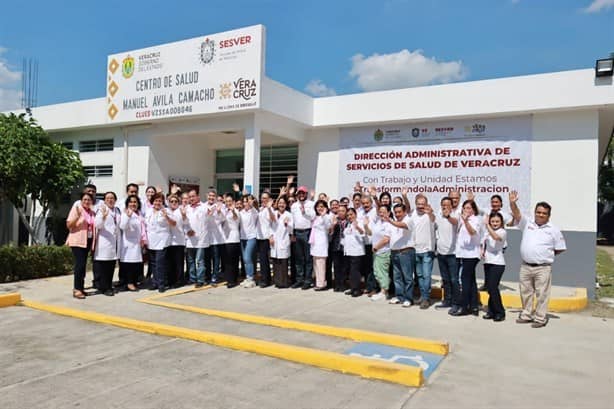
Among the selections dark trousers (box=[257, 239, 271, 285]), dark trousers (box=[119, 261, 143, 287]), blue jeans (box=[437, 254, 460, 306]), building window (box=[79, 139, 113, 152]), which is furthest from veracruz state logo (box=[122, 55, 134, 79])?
blue jeans (box=[437, 254, 460, 306])

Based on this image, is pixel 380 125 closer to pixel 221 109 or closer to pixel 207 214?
pixel 221 109

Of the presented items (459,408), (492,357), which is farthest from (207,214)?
(459,408)

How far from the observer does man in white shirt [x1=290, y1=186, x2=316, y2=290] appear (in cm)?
869

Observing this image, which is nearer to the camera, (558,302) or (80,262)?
(558,302)

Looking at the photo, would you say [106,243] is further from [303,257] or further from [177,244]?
[303,257]

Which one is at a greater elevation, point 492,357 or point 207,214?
point 207,214

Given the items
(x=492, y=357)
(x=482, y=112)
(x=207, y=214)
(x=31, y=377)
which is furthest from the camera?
(x=482, y=112)

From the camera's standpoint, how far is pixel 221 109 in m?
10.9

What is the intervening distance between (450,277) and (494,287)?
0.73 meters

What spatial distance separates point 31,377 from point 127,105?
31.0 ft

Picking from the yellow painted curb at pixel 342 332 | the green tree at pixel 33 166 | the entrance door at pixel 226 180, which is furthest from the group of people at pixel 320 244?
the green tree at pixel 33 166

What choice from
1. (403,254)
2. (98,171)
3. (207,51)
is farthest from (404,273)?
(98,171)

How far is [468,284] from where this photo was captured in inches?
268

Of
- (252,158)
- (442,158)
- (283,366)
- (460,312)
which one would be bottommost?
(283,366)
